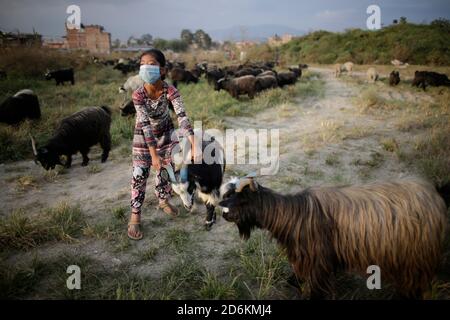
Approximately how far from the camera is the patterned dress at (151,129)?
354cm

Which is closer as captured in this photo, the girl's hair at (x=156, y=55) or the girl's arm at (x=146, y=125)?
the girl's hair at (x=156, y=55)

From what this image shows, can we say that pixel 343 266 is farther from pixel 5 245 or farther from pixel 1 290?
pixel 5 245

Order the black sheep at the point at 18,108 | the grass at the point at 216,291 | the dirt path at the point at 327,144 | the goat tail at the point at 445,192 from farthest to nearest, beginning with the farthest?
1. the black sheep at the point at 18,108
2. the dirt path at the point at 327,144
3. the grass at the point at 216,291
4. the goat tail at the point at 445,192

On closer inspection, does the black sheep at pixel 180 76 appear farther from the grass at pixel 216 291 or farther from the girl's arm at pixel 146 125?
the grass at pixel 216 291

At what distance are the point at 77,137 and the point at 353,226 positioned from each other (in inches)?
244

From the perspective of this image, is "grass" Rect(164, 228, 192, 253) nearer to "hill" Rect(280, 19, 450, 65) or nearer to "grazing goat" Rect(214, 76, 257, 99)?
"grazing goat" Rect(214, 76, 257, 99)

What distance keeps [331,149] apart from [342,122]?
2.89 m

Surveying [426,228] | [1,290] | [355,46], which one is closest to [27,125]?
[1,290]

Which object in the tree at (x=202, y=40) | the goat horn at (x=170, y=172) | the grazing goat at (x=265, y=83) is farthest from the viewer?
the tree at (x=202, y=40)

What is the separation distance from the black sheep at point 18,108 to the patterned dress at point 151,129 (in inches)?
293

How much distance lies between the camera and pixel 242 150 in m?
7.36

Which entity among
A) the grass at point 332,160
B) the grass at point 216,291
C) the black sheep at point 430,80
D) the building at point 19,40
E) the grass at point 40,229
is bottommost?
the grass at point 216,291

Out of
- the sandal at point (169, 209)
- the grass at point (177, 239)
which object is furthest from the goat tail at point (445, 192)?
the sandal at point (169, 209)

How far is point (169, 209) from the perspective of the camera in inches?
181
